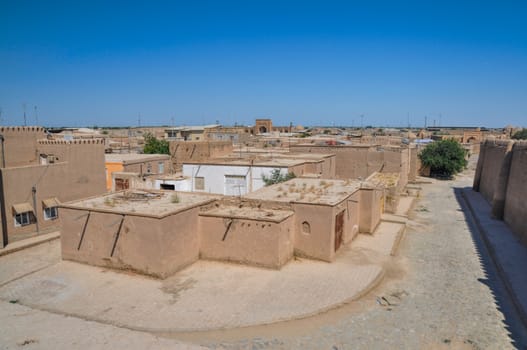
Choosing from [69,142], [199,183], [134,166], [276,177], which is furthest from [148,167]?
[276,177]

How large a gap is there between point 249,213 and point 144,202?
408cm

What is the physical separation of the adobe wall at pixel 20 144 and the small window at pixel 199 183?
345 inches

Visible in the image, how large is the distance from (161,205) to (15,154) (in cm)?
1161

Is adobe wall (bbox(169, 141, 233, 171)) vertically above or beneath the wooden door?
above

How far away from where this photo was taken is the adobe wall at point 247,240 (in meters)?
12.7

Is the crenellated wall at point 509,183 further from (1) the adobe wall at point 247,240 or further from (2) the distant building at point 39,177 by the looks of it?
(2) the distant building at point 39,177

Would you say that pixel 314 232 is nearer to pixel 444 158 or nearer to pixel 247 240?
pixel 247 240

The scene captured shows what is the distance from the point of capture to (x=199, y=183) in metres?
22.7

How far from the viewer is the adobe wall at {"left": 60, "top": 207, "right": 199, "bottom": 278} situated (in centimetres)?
1200

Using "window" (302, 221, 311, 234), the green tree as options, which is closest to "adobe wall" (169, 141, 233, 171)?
"window" (302, 221, 311, 234)

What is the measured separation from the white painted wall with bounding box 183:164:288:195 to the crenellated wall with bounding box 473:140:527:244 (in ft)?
36.7

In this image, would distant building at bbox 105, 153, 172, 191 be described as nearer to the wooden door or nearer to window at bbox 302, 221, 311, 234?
window at bbox 302, 221, 311, 234

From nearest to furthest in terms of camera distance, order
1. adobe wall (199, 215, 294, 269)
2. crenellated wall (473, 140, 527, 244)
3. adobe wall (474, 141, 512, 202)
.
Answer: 1. adobe wall (199, 215, 294, 269)
2. crenellated wall (473, 140, 527, 244)
3. adobe wall (474, 141, 512, 202)

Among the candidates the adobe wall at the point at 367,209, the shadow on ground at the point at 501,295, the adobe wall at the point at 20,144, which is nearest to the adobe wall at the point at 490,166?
the shadow on ground at the point at 501,295
